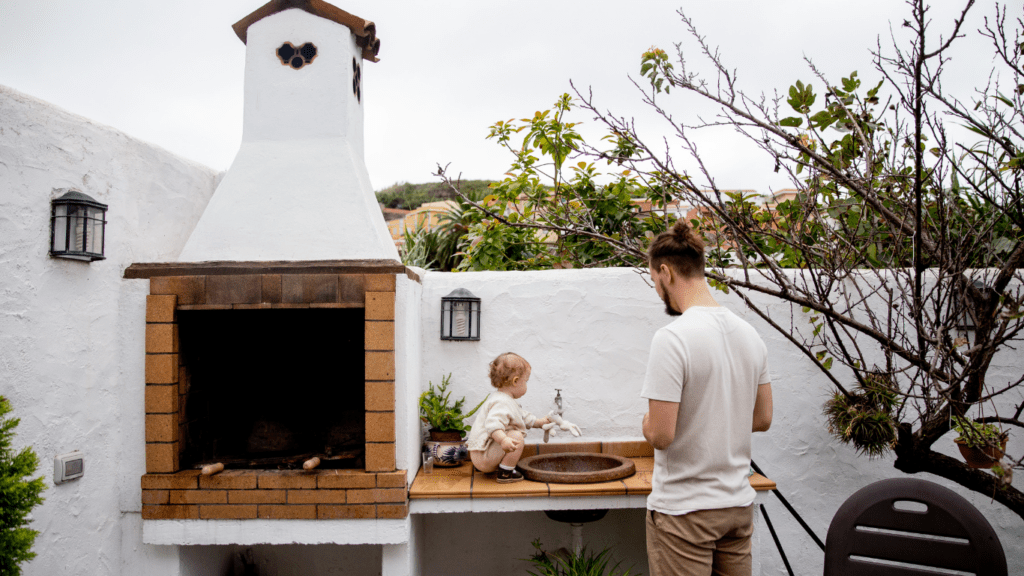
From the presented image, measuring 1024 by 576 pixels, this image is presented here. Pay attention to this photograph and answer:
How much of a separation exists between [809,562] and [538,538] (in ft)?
4.90

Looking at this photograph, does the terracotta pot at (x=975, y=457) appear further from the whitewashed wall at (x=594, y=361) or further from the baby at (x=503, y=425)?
the baby at (x=503, y=425)

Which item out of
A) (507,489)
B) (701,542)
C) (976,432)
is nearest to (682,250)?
(701,542)

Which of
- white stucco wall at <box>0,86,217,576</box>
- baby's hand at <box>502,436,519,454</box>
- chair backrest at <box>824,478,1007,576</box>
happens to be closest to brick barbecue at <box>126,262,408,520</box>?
white stucco wall at <box>0,86,217,576</box>

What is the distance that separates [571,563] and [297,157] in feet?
8.46

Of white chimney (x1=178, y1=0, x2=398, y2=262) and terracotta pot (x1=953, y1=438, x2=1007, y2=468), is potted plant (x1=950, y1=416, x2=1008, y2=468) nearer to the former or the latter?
terracotta pot (x1=953, y1=438, x2=1007, y2=468)

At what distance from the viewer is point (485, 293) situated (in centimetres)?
334

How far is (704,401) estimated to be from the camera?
1.71 meters

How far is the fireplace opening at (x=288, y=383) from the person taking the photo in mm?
3301

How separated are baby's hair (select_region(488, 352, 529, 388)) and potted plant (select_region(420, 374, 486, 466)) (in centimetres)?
38

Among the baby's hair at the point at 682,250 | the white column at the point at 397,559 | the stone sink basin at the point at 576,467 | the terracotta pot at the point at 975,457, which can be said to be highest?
the baby's hair at the point at 682,250

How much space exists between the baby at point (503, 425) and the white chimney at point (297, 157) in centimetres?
89

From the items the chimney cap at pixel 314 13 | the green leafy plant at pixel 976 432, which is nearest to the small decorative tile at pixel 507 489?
the green leafy plant at pixel 976 432

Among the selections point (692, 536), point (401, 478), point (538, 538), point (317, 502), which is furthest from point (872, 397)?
point (317, 502)

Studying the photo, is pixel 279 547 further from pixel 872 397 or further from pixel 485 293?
pixel 872 397
